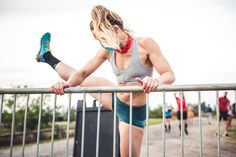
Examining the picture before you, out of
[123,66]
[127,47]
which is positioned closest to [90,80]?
[123,66]

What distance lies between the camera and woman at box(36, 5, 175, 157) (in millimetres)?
2184

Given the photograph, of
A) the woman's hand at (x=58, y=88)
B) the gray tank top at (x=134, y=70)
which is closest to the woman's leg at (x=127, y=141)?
the gray tank top at (x=134, y=70)

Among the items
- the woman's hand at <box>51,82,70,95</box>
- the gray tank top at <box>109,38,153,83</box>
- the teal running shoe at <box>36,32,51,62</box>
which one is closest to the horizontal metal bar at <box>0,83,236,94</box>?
the woman's hand at <box>51,82,70,95</box>

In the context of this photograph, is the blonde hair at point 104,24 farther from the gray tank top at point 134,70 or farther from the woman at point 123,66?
the gray tank top at point 134,70

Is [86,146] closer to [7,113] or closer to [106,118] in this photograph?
[106,118]

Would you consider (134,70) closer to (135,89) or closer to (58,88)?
(135,89)

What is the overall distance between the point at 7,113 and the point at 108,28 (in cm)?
1152

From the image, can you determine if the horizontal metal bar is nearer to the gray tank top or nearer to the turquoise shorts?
the gray tank top

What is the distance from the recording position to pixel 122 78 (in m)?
2.36

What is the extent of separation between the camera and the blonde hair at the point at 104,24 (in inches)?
85.7

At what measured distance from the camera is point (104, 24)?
2221mm

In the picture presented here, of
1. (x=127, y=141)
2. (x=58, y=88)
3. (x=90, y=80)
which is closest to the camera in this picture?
(x=58, y=88)

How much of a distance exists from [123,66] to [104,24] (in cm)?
43

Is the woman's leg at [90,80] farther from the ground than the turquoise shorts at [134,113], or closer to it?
farther from the ground
